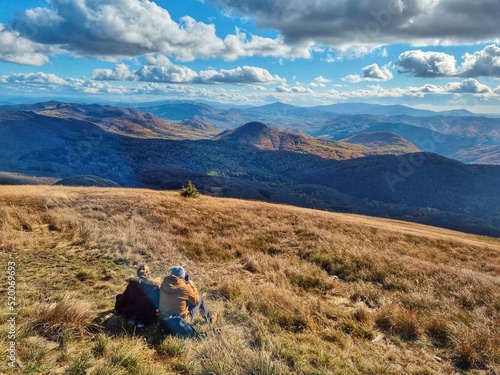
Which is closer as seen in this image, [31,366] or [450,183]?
[31,366]

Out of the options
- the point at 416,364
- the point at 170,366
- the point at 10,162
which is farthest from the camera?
the point at 10,162

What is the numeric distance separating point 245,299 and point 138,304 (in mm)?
2773

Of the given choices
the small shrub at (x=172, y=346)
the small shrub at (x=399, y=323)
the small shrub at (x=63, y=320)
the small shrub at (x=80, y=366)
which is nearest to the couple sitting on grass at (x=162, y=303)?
the small shrub at (x=172, y=346)

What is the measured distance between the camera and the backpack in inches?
236

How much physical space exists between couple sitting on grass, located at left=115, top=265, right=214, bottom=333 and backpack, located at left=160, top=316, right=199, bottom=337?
32 millimetres

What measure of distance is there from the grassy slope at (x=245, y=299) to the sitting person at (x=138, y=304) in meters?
0.35

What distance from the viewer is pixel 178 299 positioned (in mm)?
6559

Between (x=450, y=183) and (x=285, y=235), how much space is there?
723 ft

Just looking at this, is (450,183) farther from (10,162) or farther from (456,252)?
(10,162)

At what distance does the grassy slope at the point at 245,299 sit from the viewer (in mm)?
5109

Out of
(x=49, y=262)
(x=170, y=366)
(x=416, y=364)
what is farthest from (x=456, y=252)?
(x=49, y=262)

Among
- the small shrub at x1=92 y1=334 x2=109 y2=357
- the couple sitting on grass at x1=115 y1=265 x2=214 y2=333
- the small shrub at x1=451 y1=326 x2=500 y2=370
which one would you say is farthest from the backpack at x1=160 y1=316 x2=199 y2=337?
the small shrub at x1=451 y1=326 x2=500 y2=370

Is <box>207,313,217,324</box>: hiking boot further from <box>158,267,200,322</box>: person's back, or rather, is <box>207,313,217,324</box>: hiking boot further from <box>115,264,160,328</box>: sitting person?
<box>115,264,160,328</box>: sitting person

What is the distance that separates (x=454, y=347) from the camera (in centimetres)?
655
